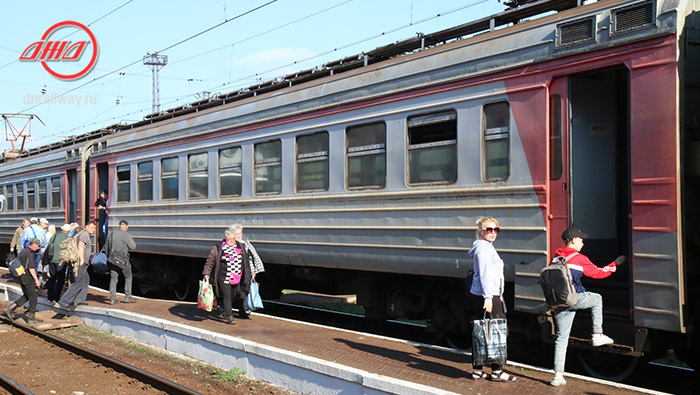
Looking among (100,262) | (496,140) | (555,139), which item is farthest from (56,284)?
(555,139)

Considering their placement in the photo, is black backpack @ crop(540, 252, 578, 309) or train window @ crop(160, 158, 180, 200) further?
train window @ crop(160, 158, 180, 200)

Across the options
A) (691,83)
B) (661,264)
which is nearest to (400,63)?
(691,83)

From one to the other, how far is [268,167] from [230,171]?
112 cm

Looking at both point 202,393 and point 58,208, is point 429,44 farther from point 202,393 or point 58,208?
point 58,208

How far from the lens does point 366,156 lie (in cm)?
904

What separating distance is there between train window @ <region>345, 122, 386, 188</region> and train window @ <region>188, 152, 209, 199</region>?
12.4 ft

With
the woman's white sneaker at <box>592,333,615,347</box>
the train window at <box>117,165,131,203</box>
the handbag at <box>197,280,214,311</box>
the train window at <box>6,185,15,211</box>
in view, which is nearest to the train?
the woman's white sneaker at <box>592,333,615,347</box>

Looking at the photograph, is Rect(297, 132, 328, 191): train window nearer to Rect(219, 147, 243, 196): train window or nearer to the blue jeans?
Rect(219, 147, 243, 196): train window

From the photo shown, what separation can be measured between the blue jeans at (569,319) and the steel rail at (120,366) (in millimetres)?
3495

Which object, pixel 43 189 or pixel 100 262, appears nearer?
pixel 100 262

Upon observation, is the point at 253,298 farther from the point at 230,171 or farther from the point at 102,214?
the point at 102,214

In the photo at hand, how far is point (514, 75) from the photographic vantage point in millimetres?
7281

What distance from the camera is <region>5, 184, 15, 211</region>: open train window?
2131 cm

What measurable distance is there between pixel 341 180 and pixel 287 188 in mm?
1254
